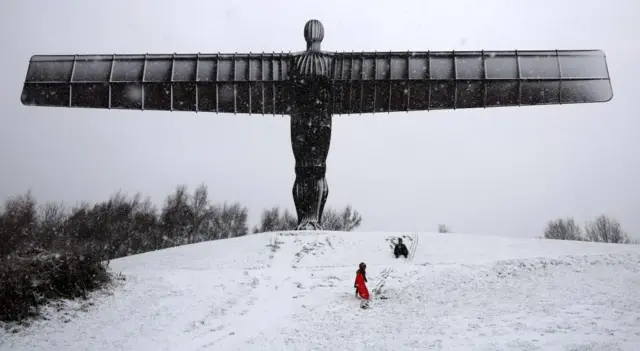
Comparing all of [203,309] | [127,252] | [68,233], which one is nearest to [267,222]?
[127,252]

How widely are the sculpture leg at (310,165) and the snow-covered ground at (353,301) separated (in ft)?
2.24

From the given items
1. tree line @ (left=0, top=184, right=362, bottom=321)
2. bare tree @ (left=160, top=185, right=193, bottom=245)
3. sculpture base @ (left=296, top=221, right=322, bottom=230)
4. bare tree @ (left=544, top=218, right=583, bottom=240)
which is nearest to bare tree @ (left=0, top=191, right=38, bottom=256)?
tree line @ (left=0, top=184, right=362, bottom=321)

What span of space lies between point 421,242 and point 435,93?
15.1 ft

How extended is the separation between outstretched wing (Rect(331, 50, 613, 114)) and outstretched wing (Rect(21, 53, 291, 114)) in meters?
2.44

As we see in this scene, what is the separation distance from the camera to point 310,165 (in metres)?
14.8

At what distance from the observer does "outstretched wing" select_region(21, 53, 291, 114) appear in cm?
1502

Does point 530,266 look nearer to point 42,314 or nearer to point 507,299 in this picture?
point 507,299

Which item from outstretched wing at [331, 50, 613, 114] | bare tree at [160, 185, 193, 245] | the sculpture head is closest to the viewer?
outstretched wing at [331, 50, 613, 114]

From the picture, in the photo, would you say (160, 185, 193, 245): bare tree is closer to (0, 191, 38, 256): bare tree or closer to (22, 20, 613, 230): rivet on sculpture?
(0, 191, 38, 256): bare tree

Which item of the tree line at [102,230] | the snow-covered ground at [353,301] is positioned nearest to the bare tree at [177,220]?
the tree line at [102,230]

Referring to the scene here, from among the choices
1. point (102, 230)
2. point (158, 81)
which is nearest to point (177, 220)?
point (102, 230)

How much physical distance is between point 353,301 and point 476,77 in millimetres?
8375

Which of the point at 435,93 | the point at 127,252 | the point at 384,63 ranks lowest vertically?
the point at 127,252

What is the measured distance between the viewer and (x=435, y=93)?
1503 cm
